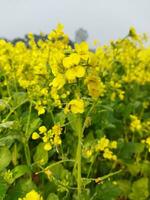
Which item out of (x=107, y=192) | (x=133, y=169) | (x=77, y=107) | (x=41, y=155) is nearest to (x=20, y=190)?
(x=41, y=155)

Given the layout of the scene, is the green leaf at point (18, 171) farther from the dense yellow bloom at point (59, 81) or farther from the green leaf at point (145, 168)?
the green leaf at point (145, 168)

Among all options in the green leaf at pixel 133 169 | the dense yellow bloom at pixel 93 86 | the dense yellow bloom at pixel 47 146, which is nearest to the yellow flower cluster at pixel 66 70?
the dense yellow bloom at pixel 93 86

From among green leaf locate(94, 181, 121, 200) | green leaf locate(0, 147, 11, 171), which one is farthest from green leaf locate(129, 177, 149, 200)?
green leaf locate(0, 147, 11, 171)

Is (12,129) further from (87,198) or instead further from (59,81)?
(59,81)

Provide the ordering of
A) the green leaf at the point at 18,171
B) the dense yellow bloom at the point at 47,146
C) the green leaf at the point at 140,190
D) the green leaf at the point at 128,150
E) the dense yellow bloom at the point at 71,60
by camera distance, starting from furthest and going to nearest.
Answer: the green leaf at the point at 128,150
the green leaf at the point at 140,190
the green leaf at the point at 18,171
the dense yellow bloom at the point at 47,146
the dense yellow bloom at the point at 71,60

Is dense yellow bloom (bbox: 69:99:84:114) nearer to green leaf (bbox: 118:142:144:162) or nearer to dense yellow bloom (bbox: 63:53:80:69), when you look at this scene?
dense yellow bloom (bbox: 63:53:80:69)

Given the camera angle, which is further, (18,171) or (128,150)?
(128,150)

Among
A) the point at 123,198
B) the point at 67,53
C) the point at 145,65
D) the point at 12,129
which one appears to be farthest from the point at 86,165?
the point at 145,65

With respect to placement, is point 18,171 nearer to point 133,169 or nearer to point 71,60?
point 71,60
